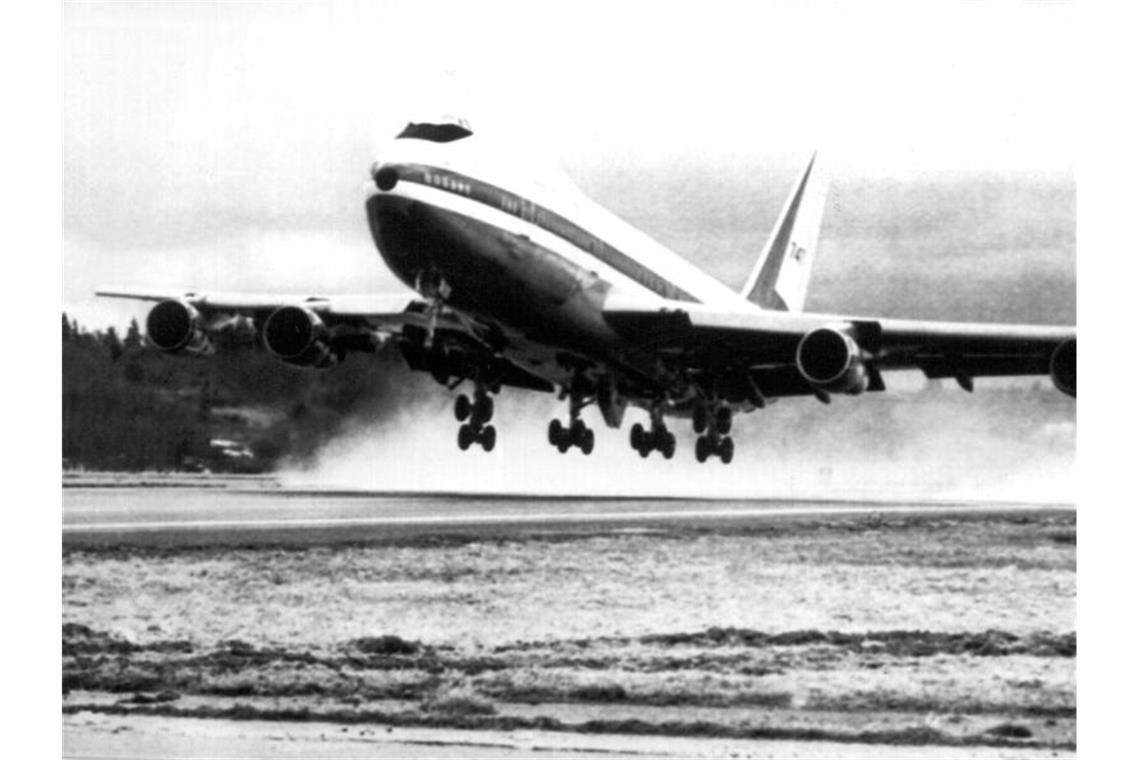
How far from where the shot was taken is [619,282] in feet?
51.6

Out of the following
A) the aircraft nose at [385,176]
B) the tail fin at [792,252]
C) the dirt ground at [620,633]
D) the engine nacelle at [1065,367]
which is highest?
the aircraft nose at [385,176]

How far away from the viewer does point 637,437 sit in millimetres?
15328

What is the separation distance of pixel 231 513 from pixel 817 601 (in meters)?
5.02

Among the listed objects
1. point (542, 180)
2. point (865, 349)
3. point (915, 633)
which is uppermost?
point (542, 180)

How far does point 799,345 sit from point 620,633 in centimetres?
279

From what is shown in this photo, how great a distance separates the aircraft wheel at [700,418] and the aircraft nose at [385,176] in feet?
10.3

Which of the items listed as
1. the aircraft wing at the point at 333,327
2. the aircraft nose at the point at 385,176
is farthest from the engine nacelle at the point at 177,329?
the aircraft nose at the point at 385,176

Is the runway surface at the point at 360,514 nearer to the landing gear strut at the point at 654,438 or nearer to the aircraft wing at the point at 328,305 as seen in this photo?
the landing gear strut at the point at 654,438

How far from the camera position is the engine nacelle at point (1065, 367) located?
14.1 meters

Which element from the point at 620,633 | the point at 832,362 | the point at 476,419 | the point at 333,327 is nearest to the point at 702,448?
the point at 832,362

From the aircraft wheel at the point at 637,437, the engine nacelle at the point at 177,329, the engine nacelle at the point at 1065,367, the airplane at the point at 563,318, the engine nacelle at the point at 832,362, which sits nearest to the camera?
the engine nacelle at the point at 1065,367

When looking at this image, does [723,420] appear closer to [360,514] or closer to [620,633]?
[620,633]
